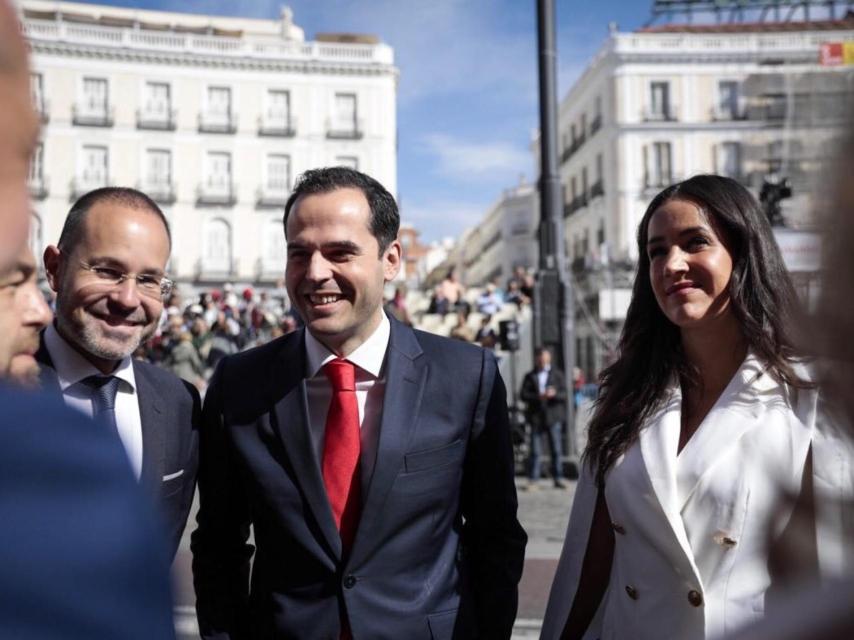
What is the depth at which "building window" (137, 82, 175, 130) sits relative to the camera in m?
40.4

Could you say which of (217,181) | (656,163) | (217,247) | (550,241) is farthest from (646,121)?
(550,241)

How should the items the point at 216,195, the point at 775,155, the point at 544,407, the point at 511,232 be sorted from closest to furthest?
the point at 775,155 → the point at 544,407 → the point at 216,195 → the point at 511,232

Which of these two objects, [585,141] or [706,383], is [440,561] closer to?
[706,383]

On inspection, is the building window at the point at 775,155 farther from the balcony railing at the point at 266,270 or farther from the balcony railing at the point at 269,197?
the balcony railing at the point at 269,197

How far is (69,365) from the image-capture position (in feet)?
7.51

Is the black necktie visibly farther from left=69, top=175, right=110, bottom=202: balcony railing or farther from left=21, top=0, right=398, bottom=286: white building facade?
left=69, top=175, right=110, bottom=202: balcony railing

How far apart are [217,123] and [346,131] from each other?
20.8 feet

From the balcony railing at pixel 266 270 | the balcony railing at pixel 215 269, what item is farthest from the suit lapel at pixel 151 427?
the balcony railing at pixel 215 269

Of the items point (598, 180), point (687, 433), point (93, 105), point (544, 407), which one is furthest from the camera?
point (598, 180)

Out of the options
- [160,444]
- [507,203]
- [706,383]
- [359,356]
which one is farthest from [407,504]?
[507,203]

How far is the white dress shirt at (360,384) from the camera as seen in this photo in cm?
228

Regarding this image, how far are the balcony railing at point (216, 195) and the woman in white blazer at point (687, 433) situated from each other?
40.2m

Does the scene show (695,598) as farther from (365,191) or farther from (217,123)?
(217,123)

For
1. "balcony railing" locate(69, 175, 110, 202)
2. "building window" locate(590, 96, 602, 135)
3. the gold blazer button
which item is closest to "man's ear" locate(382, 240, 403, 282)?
the gold blazer button
